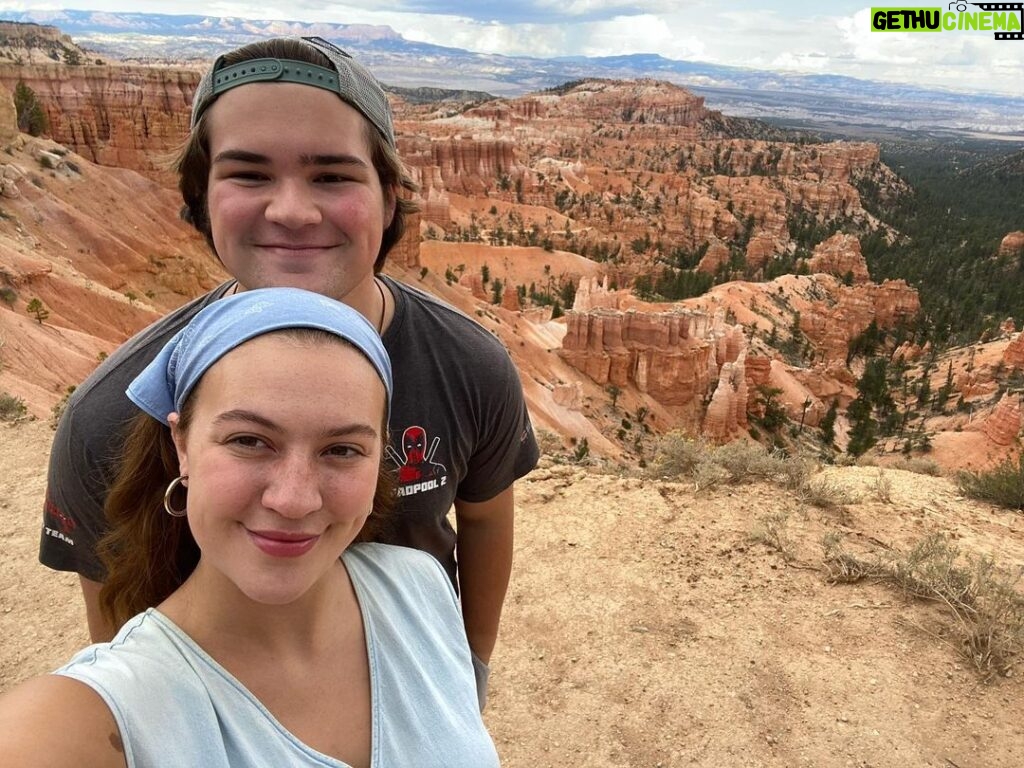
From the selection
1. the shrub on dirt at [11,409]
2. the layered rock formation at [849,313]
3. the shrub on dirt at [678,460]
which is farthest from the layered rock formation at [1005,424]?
the shrub on dirt at [11,409]

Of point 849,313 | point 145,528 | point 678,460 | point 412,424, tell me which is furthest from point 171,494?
point 849,313

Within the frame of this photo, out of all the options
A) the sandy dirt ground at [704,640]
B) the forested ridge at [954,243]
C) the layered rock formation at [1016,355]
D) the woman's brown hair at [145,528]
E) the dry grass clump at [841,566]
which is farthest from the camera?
the forested ridge at [954,243]

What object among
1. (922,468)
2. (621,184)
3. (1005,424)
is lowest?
(1005,424)

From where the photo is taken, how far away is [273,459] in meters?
1.27

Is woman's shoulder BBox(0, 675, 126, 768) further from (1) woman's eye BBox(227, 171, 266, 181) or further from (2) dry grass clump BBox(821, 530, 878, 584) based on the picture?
(2) dry grass clump BBox(821, 530, 878, 584)

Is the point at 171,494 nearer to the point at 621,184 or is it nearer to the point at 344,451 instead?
the point at 344,451

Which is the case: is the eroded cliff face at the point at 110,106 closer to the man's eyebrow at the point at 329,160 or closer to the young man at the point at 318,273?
the young man at the point at 318,273

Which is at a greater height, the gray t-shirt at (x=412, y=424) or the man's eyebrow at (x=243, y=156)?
the man's eyebrow at (x=243, y=156)

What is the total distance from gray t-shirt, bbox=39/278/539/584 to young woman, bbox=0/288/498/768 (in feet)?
0.96

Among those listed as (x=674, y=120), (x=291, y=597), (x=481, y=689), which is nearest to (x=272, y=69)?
(x=291, y=597)

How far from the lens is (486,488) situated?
7.40 feet

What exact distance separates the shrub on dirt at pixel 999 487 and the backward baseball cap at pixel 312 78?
8580 mm

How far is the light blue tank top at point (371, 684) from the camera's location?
1.11m

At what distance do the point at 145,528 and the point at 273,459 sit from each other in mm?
474
